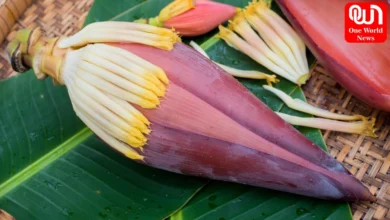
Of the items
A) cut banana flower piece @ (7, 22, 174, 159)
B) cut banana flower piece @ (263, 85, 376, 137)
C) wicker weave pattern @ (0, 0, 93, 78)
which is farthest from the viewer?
wicker weave pattern @ (0, 0, 93, 78)

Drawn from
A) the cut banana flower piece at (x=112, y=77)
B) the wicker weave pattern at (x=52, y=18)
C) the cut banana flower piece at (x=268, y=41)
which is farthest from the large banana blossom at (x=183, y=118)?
the wicker weave pattern at (x=52, y=18)

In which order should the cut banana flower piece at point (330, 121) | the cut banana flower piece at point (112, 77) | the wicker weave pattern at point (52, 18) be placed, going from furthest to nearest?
the wicker weave pattern at point (52, 18) → the cut banana flower piece at point (330, 121) → the cut banana flower piece at point (112, 77)

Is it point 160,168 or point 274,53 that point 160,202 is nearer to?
point 160,168

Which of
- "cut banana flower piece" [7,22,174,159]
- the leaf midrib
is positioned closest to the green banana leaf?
the leaf midrib

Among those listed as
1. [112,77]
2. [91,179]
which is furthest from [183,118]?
[91,179]

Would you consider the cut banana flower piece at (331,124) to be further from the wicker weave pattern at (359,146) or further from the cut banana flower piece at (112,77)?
the cut banana flower piece at (112,77)

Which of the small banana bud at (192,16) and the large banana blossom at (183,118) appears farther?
the small banana bud at (192,16)

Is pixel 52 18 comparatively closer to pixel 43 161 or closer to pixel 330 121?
pixel 43 161

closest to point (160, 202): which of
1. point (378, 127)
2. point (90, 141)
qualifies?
point (90, 141)

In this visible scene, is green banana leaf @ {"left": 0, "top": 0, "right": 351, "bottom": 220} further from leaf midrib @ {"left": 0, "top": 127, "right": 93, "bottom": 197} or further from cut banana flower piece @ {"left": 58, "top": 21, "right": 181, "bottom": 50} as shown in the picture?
cut banana flower piece @ {"left": 58, "top": 21, "right": 181, "bottom": 50}
